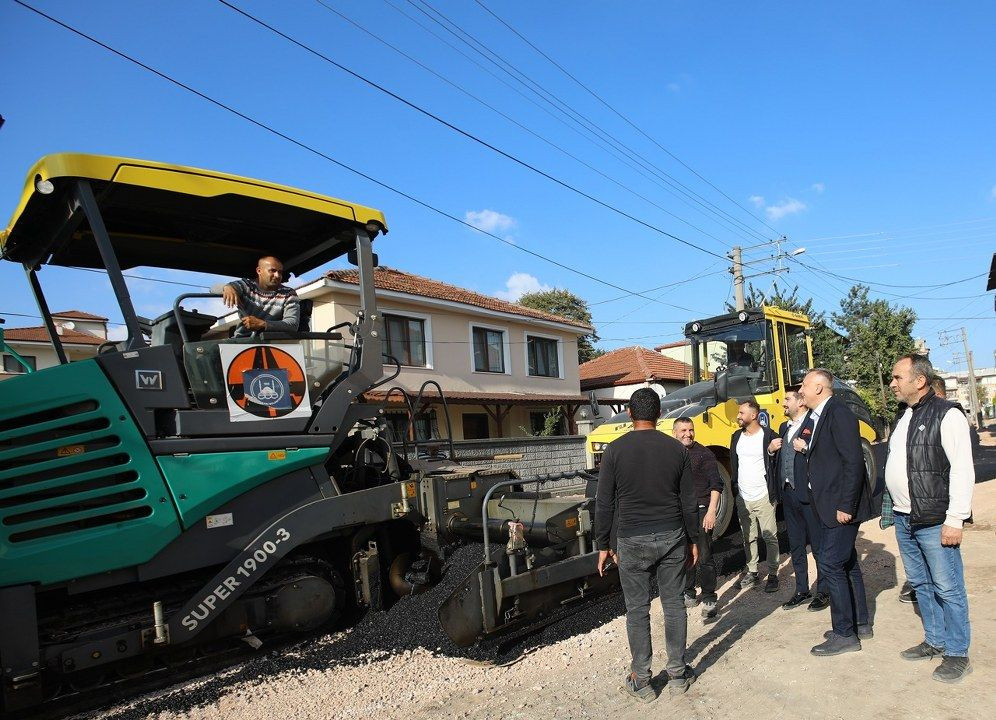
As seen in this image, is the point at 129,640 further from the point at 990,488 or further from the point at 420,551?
the point at 990,488

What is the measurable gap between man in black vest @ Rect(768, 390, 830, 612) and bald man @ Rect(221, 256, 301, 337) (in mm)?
3617

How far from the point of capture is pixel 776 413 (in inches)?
356

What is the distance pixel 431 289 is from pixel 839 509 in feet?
57.4

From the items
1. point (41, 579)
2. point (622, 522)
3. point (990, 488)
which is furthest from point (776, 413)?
point (41, 579)

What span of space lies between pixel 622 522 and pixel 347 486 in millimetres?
2133

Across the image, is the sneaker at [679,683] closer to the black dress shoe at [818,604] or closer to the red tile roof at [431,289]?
the black dress shoe at [818,604]

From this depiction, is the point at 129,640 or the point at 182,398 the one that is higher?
the point at 182,398

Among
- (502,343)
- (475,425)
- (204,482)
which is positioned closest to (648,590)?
(204,482)

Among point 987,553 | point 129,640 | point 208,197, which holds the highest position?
point 208,197

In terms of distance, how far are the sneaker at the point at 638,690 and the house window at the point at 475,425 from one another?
1694 cm

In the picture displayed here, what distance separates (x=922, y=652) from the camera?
3.97 metres

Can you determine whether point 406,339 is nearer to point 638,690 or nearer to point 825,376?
point 825,376

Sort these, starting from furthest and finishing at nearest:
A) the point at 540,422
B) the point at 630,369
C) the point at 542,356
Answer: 1. the point at 630,369
2. the point at 540,422
3. the point at 542,356

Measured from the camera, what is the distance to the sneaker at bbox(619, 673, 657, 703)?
12.6ft
